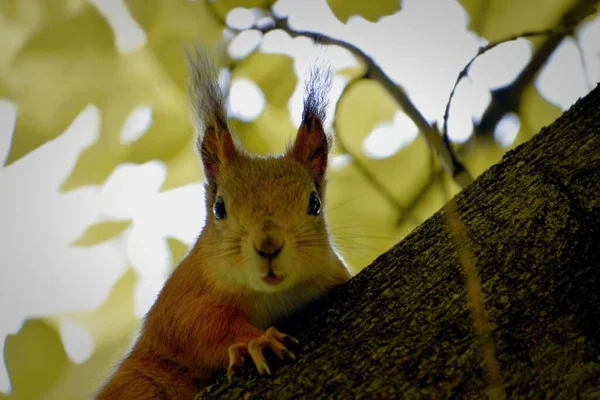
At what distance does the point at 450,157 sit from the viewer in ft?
6.01

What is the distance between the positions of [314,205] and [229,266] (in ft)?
1.16

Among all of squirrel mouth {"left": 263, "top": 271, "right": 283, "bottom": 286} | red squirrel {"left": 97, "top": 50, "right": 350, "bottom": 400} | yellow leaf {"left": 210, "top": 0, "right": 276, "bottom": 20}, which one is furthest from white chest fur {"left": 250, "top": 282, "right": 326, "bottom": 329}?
yellow leaf {"left": 210, "top": 0, "right": 276, "bottom": 20}

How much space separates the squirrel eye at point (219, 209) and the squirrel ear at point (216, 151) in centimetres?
19

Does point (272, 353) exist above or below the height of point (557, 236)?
above

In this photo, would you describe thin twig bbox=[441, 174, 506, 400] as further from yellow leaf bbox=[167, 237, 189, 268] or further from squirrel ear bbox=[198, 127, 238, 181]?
yellow leaf bbox=[167, 237, 189, 268]

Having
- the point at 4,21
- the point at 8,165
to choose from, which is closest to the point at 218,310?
the point at 8,165

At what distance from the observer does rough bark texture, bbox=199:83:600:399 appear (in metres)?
1.22

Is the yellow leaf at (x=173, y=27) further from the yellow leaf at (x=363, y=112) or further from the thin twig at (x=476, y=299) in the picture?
the thin twig at (x=476, y=299)

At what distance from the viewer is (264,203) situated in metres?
Result: 1.84

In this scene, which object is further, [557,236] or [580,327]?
[557,236]

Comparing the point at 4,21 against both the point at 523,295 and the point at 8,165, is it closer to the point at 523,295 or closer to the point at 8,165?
the point at 8,165

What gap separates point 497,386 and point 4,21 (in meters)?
2.18

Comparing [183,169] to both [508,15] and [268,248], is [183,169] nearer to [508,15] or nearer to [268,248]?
[268,248]

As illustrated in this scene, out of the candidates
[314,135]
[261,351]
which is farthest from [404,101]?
[261,351]
